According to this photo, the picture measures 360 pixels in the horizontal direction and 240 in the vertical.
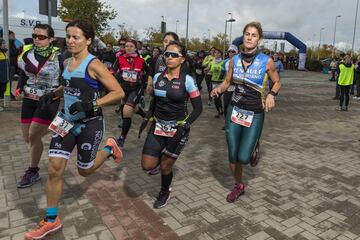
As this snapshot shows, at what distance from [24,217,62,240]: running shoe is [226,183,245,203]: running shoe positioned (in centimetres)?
199

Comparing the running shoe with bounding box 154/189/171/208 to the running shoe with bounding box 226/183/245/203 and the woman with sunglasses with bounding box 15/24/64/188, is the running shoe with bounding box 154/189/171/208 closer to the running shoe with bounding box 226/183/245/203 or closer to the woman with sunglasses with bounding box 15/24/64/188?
the running shoe with bounding box 226/183/245/203

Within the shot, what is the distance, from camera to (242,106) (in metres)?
4.14

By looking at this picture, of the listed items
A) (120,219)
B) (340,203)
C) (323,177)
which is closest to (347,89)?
(323,177)

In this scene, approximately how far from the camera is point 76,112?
10.9 feet

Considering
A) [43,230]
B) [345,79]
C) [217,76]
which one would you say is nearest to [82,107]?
[43,230]

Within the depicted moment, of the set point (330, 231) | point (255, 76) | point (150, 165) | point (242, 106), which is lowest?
point (330, 231)

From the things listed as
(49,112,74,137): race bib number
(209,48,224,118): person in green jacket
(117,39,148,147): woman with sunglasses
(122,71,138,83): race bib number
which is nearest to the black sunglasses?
(49,112,74,137): race bib number

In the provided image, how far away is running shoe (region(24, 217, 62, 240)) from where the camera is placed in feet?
10.6

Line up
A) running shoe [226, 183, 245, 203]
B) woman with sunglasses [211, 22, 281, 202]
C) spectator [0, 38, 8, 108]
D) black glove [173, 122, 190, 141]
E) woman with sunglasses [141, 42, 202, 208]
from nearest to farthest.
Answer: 1. black glove [173, 122, 190, 141]
2. woman with sunglasses [141, 42, 202, 208]
3. woman with sunglasses [211, 22, 281, 202]
4. running shoe [226, 183, 245, 203]
5. spectator [0, 38, 8, 108]

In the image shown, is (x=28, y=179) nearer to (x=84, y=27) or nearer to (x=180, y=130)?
(x=180, y=130)

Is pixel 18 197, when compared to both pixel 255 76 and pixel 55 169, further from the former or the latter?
pixel 255 76

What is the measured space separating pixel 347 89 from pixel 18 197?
11.4m

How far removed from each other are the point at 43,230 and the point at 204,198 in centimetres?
193

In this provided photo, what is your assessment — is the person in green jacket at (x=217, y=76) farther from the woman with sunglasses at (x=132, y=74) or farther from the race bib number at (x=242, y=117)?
the race bib number at (x=242, y=117)
